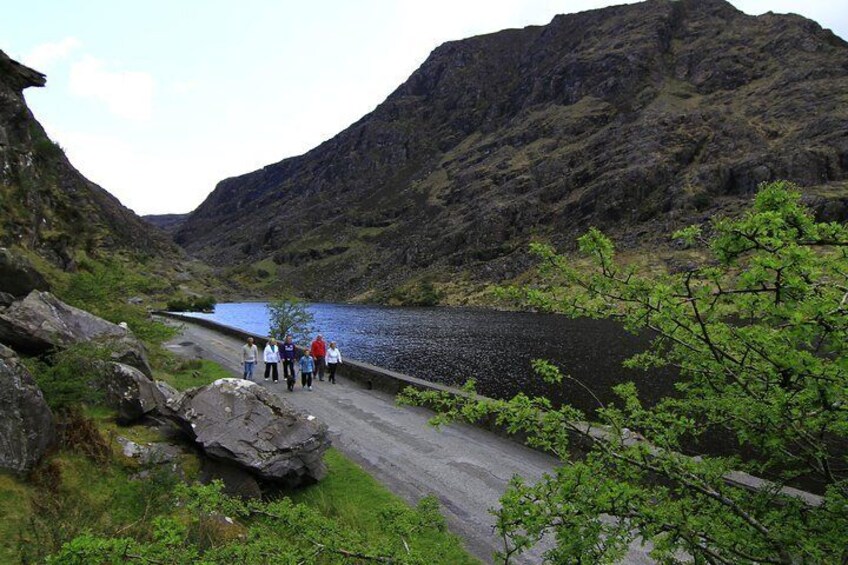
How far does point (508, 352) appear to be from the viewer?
153ft

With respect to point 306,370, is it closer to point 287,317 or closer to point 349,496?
point 349,496

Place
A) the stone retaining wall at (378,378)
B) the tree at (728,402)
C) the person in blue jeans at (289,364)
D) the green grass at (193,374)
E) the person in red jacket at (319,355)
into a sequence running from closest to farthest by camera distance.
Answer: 1. the tree at (728,402)
2. the green grass at (193,374)
3. the stone retaining wall at (378,378)
4. the person in blue jeans at (289,364)
5. the person in red jacket at (319,355)

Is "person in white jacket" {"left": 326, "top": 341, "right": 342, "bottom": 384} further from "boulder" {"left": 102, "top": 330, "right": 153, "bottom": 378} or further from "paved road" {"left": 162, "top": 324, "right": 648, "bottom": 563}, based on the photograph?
"boulder" {"left": 102, "top": 330, "right": 153, "bottom": 378}

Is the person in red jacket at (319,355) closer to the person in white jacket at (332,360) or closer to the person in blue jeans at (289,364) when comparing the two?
the person in white jacket at (332,360)

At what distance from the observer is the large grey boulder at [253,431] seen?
31.2ft

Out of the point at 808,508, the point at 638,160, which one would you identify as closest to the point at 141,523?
the point at 808,508

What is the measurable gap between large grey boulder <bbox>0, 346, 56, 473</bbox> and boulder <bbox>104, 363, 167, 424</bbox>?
2.62 metres

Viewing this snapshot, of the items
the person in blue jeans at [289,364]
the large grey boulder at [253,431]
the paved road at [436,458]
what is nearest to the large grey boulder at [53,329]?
the large grey boulder at [253,431]

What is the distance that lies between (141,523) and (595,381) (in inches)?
1241

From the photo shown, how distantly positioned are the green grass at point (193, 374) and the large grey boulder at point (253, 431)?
719cm

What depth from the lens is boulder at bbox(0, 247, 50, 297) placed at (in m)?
11.1

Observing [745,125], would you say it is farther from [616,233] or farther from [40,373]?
[40,373]

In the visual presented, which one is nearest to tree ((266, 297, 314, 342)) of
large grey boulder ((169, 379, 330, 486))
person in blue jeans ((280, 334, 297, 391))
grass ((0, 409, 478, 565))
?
person in blue jeans ((280, 334, 297, 391))

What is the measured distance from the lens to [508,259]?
141 m
